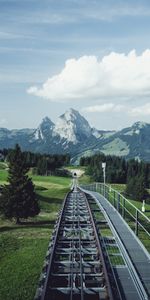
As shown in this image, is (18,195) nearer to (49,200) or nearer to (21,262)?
(49,200)

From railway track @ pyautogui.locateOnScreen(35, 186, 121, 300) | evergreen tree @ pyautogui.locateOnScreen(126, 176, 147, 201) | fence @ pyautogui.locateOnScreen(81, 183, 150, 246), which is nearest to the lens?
railway track @ pyautogui.locateOnScreen(35, 186, 121, 300)

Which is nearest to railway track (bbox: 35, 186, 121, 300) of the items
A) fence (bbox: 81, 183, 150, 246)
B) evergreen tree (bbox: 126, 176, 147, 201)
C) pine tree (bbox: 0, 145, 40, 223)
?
fence (bbox: 81, 183, 150, 246)

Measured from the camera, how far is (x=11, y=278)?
20.7 m

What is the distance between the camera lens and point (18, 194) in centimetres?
5247

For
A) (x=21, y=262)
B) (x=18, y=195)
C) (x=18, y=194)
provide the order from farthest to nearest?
(x=18, y=194), (x=18, y=195), (x=21, y=262)

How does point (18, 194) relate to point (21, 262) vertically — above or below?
above

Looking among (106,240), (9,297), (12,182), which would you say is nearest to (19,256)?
(106,240)

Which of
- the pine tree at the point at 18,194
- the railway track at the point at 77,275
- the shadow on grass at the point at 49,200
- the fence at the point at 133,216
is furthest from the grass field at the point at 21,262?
the shadow on grass at the point at 49,200

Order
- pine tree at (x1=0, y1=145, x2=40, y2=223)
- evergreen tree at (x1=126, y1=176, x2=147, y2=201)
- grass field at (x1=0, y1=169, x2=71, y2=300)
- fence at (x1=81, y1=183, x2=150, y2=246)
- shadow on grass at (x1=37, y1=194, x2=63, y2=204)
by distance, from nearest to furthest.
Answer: grass field at (x1=0, y1=169, x2=71, y2=300) → fence at (x1=81, y1=183, x2=150, y2=246) → pine tree at (x1=0, y1=145, x2=40, y2=223) → shadow on grass at (x1=37, y1=194, x2=63, y2=204) → evergreen tree at (x1=126, y1=176, x2=147, y2=201)

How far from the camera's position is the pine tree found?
50844mm

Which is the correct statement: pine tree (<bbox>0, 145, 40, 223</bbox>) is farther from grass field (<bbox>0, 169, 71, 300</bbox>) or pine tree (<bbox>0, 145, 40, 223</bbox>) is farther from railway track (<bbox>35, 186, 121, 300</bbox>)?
railway track (<bbox>35, 186, 121, 300</bbox>)

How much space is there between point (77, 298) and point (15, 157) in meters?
42.7

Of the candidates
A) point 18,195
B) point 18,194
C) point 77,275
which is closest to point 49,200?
point 18,194

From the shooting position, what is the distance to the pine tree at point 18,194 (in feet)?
167
